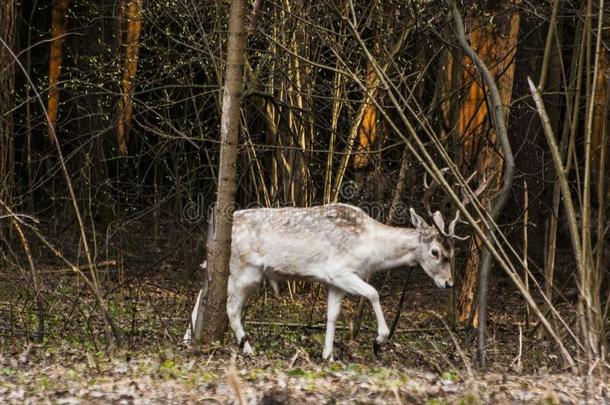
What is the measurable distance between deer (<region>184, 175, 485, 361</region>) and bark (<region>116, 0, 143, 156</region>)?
3106mm

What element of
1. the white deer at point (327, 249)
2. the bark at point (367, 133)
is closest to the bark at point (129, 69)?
the white deer at point (327, 249)

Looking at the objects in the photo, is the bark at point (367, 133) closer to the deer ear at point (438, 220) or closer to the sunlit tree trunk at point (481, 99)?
the sunlit tree trunk at point (481, 99)

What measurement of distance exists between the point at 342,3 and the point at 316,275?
3.80 m

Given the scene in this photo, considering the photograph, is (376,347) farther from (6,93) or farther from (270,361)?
(6,93)

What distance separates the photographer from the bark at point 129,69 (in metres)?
17.6

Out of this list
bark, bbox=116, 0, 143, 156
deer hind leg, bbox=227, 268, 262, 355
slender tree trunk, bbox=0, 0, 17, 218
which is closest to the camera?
deer hind leg, bbox=227, 268, 262, 355

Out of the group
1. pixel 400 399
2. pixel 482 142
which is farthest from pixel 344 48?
pixel 400 399

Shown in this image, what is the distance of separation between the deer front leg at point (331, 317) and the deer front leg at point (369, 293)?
0.22m

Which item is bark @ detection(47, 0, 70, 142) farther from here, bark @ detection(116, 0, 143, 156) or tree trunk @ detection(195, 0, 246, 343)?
tree trunk @ detection(195, 0, 246, 343)

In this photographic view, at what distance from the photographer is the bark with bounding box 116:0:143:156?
17.6 metres

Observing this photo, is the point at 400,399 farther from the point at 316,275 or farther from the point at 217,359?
the point at 316,275

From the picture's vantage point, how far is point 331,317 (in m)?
13.3

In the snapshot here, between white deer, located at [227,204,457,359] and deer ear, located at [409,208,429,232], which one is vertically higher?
deer ear, located at [409,208,429,232]

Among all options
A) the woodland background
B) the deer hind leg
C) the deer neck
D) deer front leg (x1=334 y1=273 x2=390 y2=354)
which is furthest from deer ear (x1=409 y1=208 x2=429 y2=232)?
the deer hind leg
